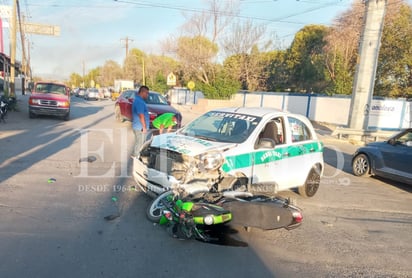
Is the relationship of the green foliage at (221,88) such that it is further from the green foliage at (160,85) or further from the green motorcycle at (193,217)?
the green motorcycle at (193,217)

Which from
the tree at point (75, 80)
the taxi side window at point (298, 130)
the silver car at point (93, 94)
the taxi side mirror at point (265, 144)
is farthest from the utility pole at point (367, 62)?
the tree at point (75, 80)

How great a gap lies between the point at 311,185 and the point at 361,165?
10.5ft

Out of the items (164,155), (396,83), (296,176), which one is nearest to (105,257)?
(164,155)

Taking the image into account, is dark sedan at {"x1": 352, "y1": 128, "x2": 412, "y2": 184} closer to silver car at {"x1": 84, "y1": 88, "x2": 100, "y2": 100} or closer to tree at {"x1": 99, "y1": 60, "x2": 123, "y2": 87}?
silver car at {"x1": 84, "y1": 88, "x2": 100, "y2": 100}

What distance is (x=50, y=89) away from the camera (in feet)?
53.3

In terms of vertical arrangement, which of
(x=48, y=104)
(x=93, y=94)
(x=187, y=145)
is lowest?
(x=93, y=94)

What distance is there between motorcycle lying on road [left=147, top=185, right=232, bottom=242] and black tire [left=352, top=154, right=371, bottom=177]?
5954mm

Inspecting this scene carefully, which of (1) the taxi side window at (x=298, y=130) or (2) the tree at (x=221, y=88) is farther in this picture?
(2) the tree at (x=221, y=88)

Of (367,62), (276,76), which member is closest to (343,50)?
(276,76)

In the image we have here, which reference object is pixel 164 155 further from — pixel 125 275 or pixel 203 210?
pixel 125 275

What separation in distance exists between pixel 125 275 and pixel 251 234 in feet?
6.33

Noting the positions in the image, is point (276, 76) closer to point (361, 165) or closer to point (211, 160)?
point (361, 165)

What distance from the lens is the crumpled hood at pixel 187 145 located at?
4.88 meters

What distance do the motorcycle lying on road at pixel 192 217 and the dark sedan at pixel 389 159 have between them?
5.47m
